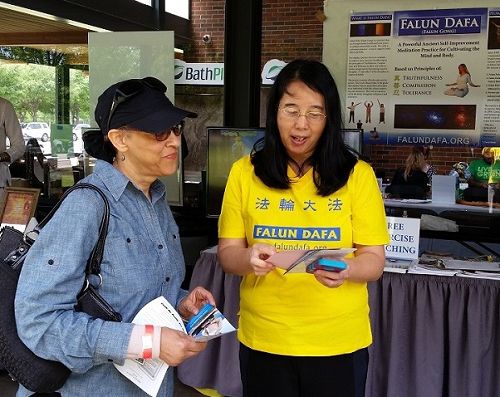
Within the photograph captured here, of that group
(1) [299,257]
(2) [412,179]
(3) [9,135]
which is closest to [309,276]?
(1) [299,257]

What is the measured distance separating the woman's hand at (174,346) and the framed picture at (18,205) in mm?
2569

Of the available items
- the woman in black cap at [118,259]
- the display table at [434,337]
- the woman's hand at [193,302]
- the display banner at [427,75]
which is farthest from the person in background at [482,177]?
the woman in black cap at [118,259]

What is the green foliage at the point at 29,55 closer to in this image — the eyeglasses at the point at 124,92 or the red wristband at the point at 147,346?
the eyeglasses at the point at 124,92

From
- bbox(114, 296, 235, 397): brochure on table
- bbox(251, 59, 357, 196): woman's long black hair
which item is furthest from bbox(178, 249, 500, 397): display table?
bbox(114, 296, 235, 397): brochure on table

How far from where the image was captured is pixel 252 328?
5.37 ft

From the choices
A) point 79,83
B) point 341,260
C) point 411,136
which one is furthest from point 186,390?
point 411,136

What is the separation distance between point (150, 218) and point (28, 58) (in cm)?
520

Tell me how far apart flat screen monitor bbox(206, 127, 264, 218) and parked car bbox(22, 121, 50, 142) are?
84.0 inches

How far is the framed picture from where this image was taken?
11.2 ft

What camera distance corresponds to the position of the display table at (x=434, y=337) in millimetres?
2645

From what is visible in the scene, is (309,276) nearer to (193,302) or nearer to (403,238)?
(193,302)

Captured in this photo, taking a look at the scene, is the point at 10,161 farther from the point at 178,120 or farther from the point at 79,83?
the point at 178,120

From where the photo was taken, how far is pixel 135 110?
121 centimetres

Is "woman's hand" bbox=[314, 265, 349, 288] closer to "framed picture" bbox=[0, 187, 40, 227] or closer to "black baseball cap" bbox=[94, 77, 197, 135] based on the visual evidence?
"black baseball cap" bbox=[94, 77, 197, 135]
